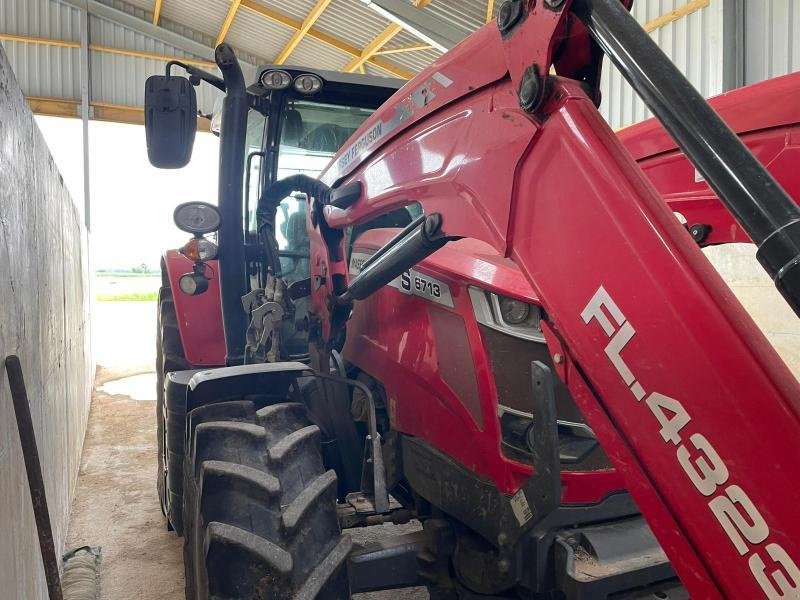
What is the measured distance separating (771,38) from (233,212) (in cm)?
500

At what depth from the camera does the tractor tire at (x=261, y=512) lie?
1.54m

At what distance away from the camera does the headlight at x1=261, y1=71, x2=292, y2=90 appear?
2469 millimetres

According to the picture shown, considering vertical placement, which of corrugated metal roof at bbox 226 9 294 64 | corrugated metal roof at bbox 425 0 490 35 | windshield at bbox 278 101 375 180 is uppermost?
corrugated metal roof at bbox 226 9 294 64

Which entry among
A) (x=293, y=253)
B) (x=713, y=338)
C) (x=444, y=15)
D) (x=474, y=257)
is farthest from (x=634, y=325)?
(x=444, y=15)

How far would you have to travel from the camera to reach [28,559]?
1923 millimetres

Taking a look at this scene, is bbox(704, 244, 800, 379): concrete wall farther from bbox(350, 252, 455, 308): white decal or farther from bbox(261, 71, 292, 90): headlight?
bbox(261, 71, 292, 90): headlight

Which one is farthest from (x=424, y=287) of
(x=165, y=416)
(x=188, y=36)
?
(x=188, y=36)

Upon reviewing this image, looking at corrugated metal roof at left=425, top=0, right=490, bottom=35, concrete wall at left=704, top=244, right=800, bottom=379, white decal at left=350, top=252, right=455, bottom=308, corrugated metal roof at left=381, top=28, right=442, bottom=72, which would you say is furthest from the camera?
corrugated metal roof at left=381, top=28, right=442, bottom=72

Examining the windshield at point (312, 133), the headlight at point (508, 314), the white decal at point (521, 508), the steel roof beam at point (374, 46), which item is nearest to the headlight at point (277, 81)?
the windshield at point (312, 133)

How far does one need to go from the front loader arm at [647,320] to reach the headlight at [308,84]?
1.35 meters

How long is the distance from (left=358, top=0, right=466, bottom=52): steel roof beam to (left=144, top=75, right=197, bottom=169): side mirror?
5.59 m

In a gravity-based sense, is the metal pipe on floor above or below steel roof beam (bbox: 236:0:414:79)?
below

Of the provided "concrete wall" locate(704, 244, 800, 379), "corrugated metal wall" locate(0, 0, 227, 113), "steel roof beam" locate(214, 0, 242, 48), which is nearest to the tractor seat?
"concrete wall" locate(704, 244, 800, 379)

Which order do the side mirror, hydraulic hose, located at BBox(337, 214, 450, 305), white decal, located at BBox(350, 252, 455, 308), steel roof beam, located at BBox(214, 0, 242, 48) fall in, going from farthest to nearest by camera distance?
steel roof beam, located at BBox(214, 0, 242, 48), the side mirror, white decal, located at BBox(350, 252, 455, 308), hydraulic hose, located at BBox(337, 214, 450, 305)
